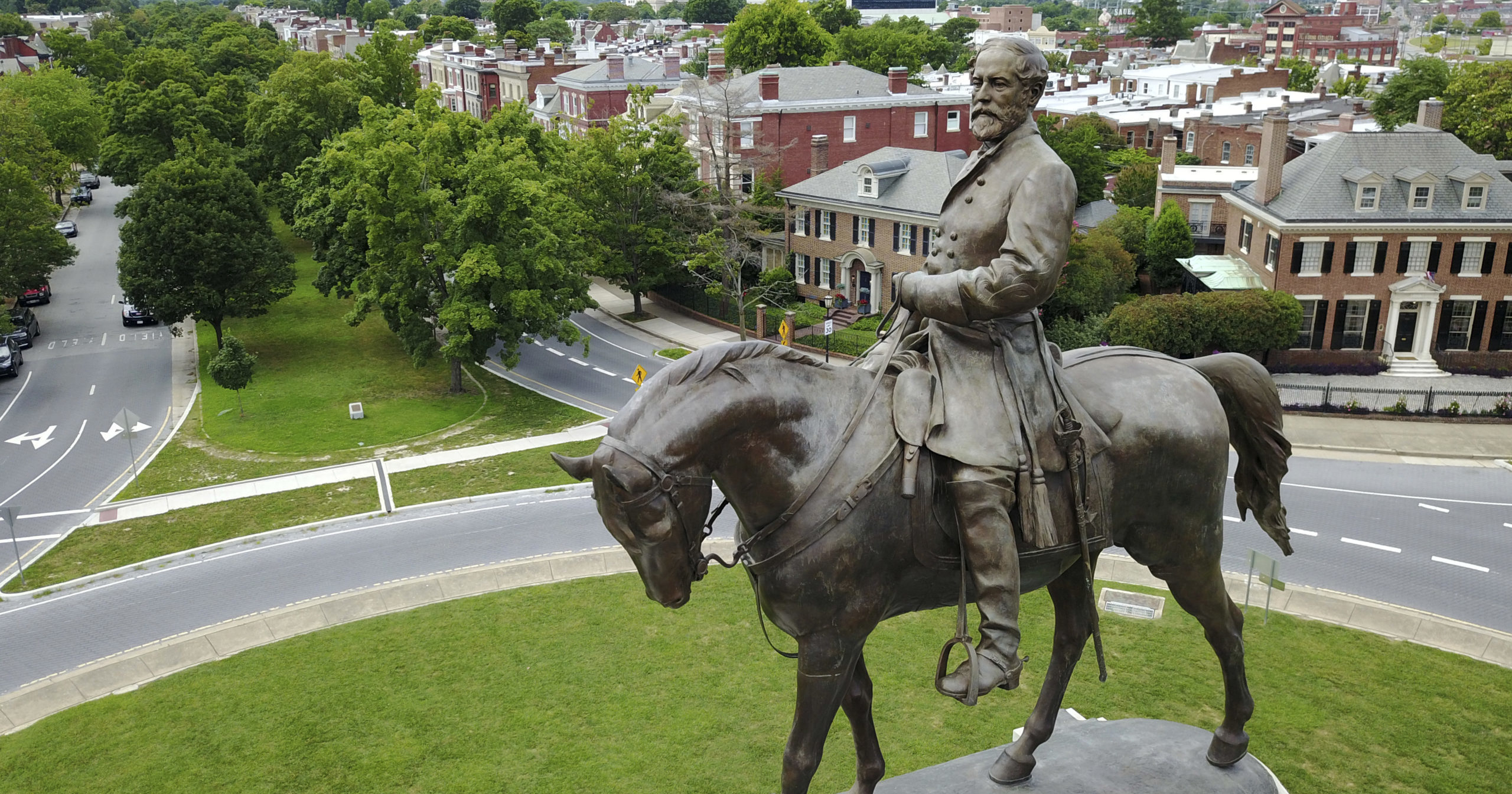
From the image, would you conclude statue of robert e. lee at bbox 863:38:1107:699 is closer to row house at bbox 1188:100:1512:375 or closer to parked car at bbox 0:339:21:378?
row house at bbox 1188:100:1512:375

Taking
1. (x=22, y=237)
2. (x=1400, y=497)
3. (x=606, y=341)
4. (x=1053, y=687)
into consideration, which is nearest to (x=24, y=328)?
(x=22, y=237)

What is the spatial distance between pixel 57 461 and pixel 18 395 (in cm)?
999

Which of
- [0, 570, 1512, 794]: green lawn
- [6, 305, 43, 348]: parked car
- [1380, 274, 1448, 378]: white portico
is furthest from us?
[6, 305, 43, 348]: parked car

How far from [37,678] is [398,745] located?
9.33 metres

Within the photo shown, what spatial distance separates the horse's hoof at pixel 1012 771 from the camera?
12.8 metres

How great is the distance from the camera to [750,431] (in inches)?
365

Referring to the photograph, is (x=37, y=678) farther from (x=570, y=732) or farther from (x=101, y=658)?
(x=570, y=732)

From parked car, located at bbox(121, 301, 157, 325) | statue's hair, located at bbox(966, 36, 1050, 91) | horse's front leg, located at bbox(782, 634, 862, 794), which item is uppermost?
statue's hair, located at bbox(966, 36, 1050, 91)

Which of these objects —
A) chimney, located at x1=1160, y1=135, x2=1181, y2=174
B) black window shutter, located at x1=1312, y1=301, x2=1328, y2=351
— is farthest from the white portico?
chimney, located at x1=1160, y1=135, x2=1181, y2=174

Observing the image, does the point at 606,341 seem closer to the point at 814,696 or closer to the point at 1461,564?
the point at 1461,564

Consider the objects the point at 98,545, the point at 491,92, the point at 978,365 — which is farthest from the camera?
the point at 491,92

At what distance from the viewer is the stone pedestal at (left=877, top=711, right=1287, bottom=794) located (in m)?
12.6

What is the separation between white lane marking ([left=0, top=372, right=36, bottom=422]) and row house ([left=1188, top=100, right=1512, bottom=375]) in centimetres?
4976

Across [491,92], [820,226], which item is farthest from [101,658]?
[491,92]
